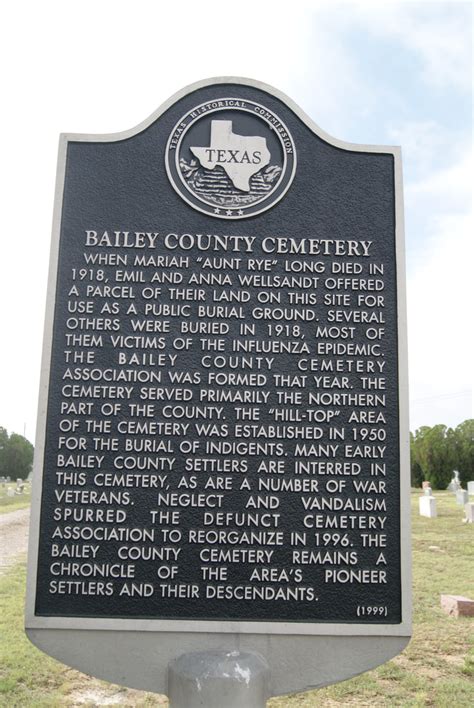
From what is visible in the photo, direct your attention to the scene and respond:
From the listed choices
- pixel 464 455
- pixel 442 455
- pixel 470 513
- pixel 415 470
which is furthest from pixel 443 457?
pixel 470 513

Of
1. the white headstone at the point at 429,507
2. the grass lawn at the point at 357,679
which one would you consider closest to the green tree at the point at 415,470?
the white headstone at the point at 429,507

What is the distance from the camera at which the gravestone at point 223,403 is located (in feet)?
14.8

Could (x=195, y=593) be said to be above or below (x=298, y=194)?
below

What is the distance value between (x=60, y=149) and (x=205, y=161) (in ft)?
3.93

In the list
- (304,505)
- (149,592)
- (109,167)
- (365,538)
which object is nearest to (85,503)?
(149,592)

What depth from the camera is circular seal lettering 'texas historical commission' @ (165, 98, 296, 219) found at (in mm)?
5164

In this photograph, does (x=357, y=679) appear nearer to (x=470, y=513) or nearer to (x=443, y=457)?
(x=470, y=513)

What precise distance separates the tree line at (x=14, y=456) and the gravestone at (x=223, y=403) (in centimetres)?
5422

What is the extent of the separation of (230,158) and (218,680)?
3.89 meters

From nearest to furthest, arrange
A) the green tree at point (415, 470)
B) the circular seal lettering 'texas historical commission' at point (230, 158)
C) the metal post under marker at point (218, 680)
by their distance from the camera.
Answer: the metal post under marker at point (218, 680)
the circular seal lettering 'texas historical commission' at point (230, 158)
the green tree at point (415, 470)

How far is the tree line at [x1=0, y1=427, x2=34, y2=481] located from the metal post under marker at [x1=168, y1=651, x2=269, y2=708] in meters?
54.7

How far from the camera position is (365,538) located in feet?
15.1

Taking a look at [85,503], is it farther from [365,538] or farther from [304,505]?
[365,538]

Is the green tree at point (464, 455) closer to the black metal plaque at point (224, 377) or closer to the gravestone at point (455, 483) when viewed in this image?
the gravestone at point (455, 483)
